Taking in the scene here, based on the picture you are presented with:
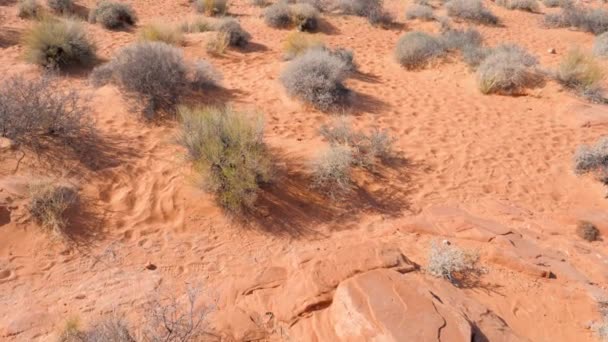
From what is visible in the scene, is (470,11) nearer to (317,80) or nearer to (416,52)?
(416,52)

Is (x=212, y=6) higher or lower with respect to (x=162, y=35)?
higher

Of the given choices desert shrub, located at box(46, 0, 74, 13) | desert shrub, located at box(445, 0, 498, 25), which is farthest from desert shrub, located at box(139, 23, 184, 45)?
desert shrub, located at box(445, 0, 498, 25)

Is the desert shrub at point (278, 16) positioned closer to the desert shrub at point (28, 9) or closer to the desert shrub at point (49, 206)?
the desert shrub at point (28, 9)

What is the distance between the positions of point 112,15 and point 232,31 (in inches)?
118

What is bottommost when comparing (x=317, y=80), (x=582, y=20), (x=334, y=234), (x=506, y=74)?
(x=334, y=234)

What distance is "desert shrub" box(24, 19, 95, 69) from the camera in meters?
7.43

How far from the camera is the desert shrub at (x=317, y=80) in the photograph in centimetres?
693

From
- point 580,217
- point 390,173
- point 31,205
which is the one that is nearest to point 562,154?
point 580,217

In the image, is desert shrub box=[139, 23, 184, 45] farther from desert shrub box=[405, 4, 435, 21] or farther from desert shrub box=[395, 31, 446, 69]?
desert shrub box=[405, 4, 435, 21]

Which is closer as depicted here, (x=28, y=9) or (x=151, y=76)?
(x=151, y=76)

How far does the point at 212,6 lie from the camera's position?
1169cm

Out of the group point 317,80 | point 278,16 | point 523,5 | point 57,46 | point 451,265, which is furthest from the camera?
point 523,5

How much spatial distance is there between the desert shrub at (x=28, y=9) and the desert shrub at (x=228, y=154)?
7442mm

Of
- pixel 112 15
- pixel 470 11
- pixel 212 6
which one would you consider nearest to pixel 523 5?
pixel 470 11
